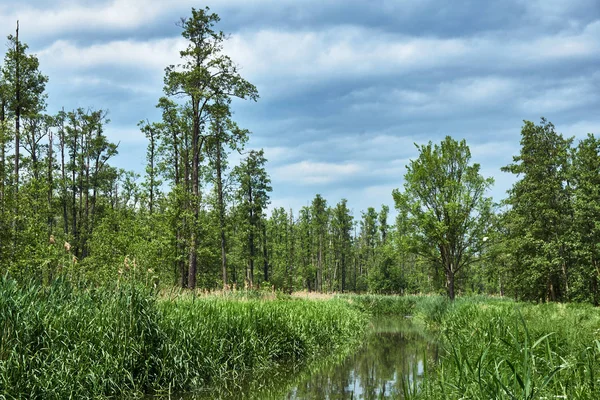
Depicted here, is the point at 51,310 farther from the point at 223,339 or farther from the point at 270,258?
the point at 270,258

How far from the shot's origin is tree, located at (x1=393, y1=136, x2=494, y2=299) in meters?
22.8

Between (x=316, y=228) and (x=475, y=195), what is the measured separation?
3512 cm

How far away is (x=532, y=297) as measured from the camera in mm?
28953

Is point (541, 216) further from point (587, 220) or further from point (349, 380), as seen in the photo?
point (349, 380)

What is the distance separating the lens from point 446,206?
72.5 feet

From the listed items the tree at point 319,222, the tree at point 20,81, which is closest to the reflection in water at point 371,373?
the tree at point 20,81

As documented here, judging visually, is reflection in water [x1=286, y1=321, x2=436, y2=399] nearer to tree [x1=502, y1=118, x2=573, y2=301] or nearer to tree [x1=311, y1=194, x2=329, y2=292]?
tree [x1=502, y1=118, x2=573, y2=301]

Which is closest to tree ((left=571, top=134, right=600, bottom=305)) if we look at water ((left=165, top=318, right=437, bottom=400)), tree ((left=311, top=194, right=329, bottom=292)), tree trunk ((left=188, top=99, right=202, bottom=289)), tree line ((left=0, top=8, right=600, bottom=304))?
tree line ((left=0, top=8, right=600, bottom=304))

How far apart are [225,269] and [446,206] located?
645 inches

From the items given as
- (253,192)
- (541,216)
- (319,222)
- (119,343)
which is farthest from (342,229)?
(119,343)

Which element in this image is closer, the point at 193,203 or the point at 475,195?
the point at 193,203

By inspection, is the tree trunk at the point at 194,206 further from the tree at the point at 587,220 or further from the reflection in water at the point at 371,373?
the tree at the point at 587,220

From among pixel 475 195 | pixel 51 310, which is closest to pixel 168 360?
pixel 51 310

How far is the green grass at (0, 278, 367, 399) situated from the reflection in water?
140 centimetres
